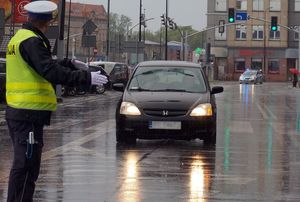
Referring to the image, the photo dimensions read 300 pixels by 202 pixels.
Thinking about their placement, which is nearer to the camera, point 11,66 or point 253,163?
point 11,66

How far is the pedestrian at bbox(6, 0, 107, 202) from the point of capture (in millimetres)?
5094

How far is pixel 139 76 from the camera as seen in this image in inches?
525

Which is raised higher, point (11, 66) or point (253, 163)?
point (11, 66)

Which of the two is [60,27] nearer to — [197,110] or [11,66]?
[197,110]

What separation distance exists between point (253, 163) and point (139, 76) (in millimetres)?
3713

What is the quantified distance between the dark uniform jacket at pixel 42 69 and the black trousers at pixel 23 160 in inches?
2.9

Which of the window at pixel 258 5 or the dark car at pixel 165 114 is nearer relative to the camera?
the dark car at pixel 165 114

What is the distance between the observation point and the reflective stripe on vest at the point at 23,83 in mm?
5172

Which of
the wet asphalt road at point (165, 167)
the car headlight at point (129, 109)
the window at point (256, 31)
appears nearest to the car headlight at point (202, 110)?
the wet asphalt road at point (165, 167)

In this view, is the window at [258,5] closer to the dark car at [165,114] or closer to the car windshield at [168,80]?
the car windshield at [168,80]

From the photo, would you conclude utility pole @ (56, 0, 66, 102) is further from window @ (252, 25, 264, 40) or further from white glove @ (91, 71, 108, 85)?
window @ (252, 25, 264, 40)

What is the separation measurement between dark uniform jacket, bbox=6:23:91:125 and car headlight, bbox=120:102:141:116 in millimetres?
6776

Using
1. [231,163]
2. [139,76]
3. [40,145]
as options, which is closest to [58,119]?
[139,76]

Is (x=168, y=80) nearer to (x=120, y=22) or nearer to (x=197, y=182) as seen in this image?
(x=197, y=182)
